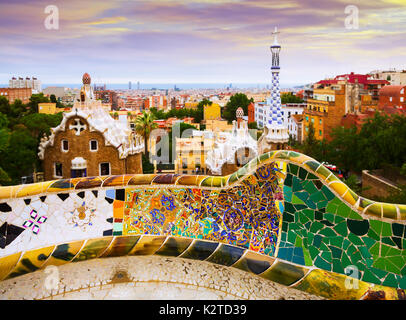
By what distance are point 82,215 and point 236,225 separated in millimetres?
1349

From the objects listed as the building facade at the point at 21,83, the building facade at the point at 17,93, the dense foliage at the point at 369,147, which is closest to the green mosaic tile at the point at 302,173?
the dense foliage at the point at 369,147

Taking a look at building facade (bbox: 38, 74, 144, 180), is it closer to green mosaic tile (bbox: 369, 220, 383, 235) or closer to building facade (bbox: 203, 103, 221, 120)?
green mosaic tile (bbox: 369, 220, 383, 235)

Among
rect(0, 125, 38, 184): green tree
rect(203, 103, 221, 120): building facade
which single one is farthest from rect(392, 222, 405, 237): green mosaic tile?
rect(203, 103, 221, 120): building facade

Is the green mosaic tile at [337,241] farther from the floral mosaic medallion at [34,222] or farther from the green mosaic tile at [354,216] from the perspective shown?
the floral mosaic medallion at [34,222]

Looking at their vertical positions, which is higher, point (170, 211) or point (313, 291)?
point (170, 211)

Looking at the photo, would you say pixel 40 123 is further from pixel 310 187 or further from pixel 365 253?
pixel 365 253

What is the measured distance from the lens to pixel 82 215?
3549 mm

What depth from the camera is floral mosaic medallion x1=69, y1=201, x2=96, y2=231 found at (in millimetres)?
3520

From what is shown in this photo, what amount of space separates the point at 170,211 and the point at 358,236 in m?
1.60

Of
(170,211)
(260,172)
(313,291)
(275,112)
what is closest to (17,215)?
(170,211)

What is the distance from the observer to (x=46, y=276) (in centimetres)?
320

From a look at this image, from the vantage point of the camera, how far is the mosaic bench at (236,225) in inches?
108

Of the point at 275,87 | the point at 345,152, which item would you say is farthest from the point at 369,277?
the point at 345,152

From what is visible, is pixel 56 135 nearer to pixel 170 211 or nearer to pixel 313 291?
pixel 170 211
